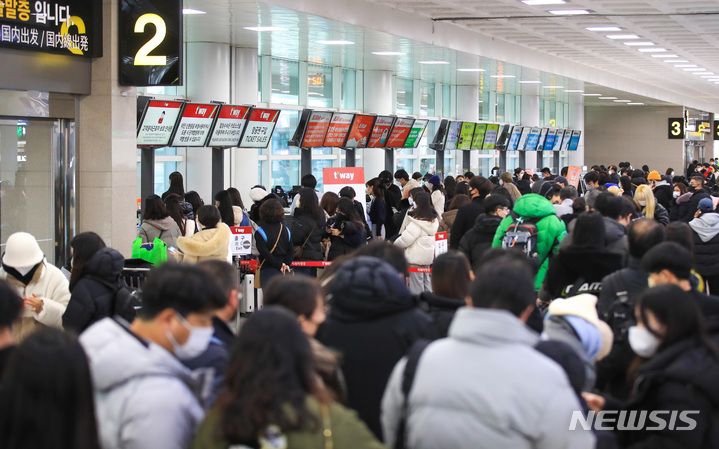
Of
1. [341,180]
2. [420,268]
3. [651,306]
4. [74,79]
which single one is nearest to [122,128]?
[74,79]

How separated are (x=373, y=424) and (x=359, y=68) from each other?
55.6 feet

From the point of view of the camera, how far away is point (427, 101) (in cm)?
2491

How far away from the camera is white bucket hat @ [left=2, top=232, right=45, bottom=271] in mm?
5379

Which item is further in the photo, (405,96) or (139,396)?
(405,96)

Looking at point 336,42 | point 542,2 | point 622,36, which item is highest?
point 622,36

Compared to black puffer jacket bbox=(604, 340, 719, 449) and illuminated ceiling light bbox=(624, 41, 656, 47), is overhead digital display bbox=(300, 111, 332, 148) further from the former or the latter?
black puffer jacket bbox=(604, 340, 719, 449)

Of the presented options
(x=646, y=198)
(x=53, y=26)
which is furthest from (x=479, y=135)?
(x=53, y=26)

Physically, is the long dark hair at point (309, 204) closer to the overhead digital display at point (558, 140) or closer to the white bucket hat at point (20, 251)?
the white bucket hat at point (20, 251)

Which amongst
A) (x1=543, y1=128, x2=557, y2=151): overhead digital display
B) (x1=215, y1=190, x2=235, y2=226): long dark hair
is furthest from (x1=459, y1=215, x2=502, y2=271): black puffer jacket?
(x1=543, y1=128, x2=557, y2=151): overhead digital display

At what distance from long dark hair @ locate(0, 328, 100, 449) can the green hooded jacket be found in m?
5.56

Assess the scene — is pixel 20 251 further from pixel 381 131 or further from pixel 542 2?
pixel 381 131

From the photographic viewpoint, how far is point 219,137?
13086 millimetres

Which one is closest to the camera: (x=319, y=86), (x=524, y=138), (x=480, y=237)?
(x=480, y=237)

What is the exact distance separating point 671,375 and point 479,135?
21.4 metres
